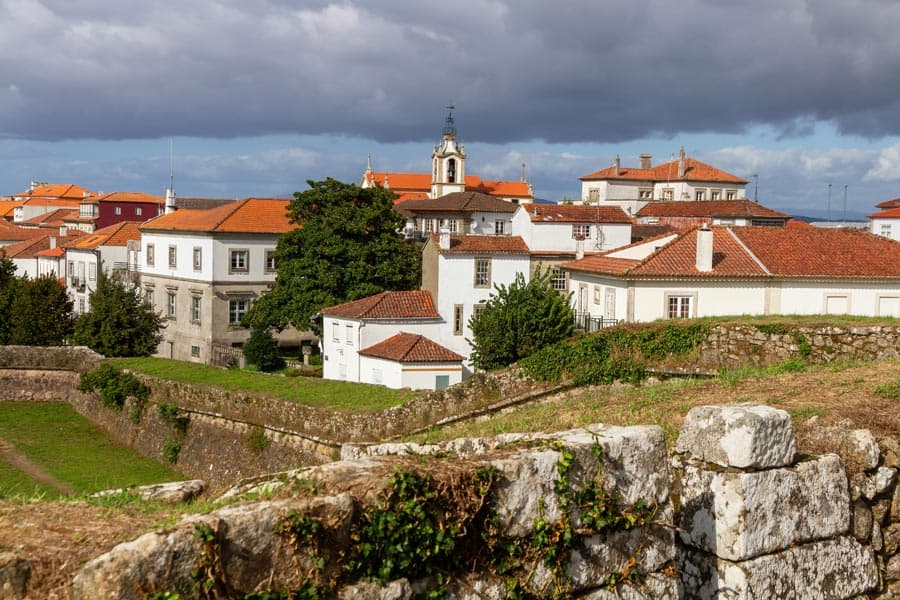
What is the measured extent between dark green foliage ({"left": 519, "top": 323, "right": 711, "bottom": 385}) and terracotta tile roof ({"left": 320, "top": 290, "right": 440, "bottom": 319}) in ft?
50.3

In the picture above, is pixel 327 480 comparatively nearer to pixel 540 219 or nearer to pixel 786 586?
pixel 786 586

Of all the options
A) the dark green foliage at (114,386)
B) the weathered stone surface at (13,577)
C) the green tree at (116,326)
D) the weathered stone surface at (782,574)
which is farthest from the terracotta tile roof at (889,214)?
the weathered stone surface at (13,577)

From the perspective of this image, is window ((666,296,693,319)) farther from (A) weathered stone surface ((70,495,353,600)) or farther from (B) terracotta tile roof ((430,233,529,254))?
(A) weathered stone surface ((70,495,353,600))

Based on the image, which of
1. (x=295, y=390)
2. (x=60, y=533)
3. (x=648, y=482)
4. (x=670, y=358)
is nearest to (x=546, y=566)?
(x=648, y=482)

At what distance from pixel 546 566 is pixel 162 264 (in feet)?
179

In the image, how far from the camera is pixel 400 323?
3734cm

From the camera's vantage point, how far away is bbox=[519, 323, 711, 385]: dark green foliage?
1967 centimetres

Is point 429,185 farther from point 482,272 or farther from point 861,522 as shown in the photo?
point 861,522

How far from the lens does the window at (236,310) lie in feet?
170

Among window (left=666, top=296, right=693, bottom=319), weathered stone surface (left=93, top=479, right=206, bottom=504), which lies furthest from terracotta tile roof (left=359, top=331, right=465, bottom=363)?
weathered stone surface (left=93, top=479, right=206, bottom=504)

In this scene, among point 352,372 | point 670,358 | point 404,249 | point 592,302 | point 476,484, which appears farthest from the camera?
point 404,249

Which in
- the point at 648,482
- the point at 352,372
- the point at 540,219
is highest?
the point at 540,219

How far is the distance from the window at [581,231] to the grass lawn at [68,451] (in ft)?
74.6

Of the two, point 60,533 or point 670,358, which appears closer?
point 60,533
